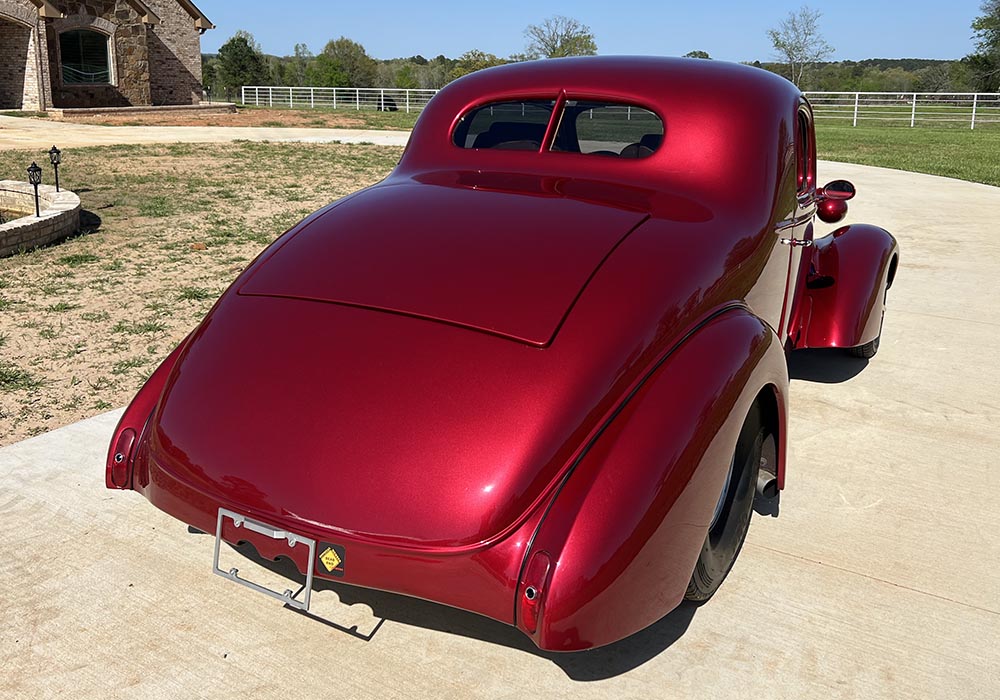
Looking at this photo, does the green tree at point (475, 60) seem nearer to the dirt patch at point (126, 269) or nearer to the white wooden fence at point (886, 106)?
the white wooden fence at point (886, 106)

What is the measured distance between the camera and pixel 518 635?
8.59ft

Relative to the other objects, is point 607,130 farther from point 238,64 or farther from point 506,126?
point 238,64

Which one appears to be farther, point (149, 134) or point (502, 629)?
point (149, 134)

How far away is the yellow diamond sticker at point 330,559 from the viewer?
2238mm

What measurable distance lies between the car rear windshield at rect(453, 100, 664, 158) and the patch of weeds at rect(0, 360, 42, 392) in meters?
2.69

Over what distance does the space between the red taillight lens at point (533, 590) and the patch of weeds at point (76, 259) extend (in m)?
6.31

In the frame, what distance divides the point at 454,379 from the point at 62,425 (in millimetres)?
2578

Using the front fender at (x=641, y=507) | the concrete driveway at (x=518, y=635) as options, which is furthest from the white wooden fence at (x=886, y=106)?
the front fender at (x=641, y=507)

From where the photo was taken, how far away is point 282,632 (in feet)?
8.57

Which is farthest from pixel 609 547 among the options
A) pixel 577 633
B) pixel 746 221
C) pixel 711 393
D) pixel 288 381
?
pixel 746 221

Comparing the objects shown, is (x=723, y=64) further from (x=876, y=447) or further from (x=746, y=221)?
(x=876, y=447)

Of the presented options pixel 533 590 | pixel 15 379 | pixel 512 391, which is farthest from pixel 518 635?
pixel 15 379

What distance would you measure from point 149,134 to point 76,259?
45.3 feet

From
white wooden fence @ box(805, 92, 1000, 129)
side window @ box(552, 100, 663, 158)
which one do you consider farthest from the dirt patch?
white wooden fence @ box(805, 92, 1000, 129)
